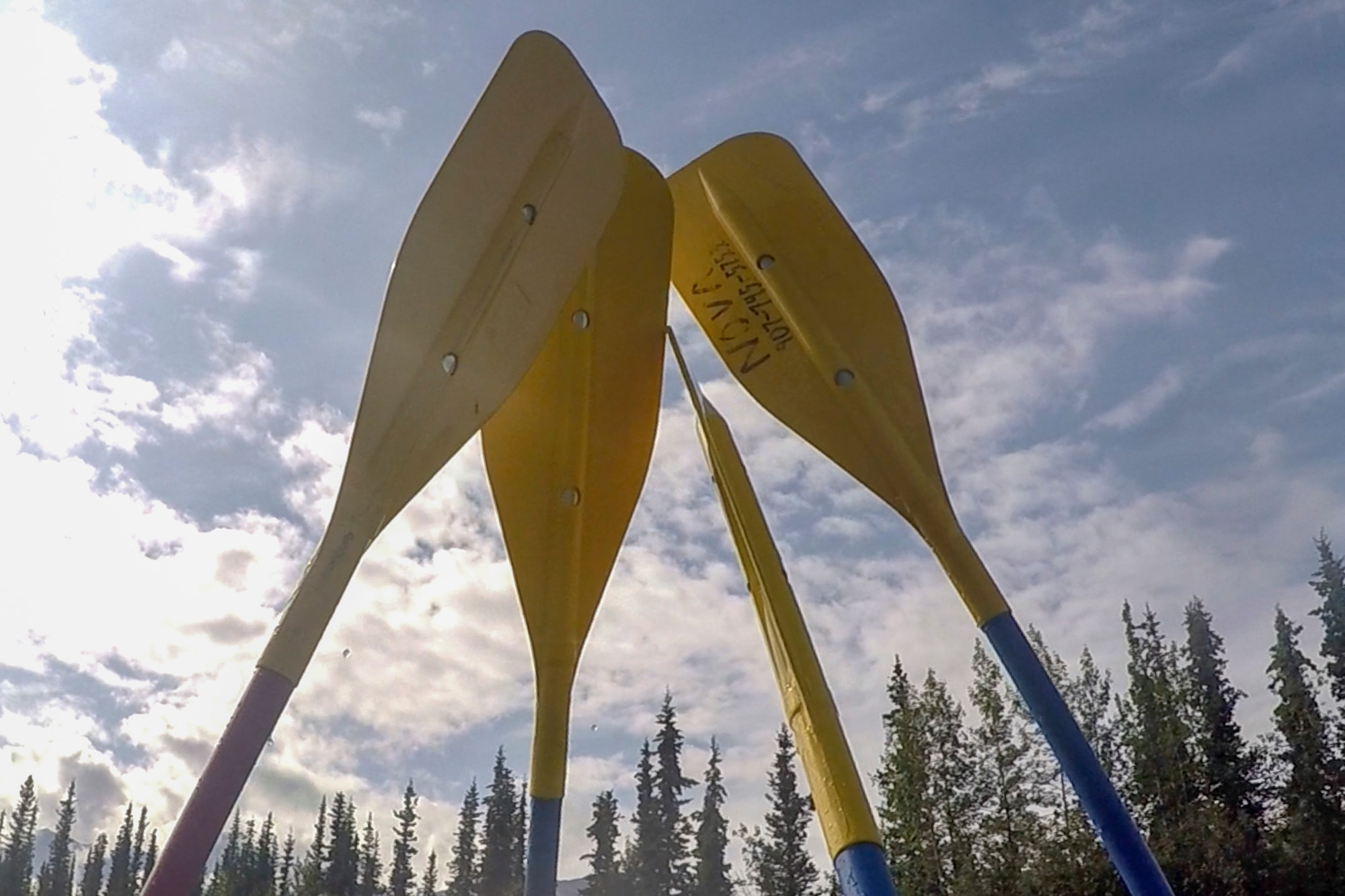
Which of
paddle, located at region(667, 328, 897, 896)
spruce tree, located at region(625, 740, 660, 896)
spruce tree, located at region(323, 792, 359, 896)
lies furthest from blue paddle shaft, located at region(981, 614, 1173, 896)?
spruce tree, located at region(323, 792, 359, 896)

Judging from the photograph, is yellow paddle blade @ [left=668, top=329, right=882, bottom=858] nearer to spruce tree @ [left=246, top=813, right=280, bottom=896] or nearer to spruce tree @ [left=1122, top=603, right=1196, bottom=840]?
spruce tree @ [left=1122, top=603, right=1196, bottom=840]

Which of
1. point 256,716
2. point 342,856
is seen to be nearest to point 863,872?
point 256,716

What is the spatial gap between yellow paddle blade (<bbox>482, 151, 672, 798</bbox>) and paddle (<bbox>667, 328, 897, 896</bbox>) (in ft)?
1.57

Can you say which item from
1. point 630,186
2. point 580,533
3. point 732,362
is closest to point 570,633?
point 580,533

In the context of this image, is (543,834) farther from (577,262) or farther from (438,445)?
(577,262)

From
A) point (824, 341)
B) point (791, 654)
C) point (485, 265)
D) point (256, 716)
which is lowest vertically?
point (256, 716)

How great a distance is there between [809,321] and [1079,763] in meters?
3.67

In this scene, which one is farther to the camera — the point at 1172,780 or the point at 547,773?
the point at 1172,780

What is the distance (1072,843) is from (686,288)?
16.9 m

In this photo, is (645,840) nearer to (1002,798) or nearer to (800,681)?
(1002,798)

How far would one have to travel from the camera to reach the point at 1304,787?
2825 cm

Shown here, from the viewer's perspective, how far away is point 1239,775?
96.7ft

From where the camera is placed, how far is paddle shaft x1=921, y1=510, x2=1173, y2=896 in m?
8.33

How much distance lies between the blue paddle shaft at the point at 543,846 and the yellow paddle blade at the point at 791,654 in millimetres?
1972
